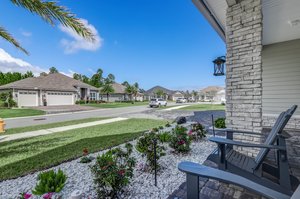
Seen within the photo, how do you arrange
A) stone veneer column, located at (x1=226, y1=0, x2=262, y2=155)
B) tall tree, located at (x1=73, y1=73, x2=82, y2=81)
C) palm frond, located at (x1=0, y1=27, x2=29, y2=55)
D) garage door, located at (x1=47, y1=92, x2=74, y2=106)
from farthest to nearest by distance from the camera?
1. tall tree, located at (x1=73, y1=73, x2=82, y2=81)
2. garage door, located at (x1=47, y1=92, x2=74, y2=106)
3. palm frond, located at (x1=0, y1=27, x2=29, y2=55)
4. stone veneer column, located at (x1=226, y1=0, x2=262, y2=155)

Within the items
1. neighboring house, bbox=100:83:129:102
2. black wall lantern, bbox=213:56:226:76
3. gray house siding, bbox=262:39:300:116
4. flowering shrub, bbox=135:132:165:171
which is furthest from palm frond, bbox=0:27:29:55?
neighboring house, bbox=100:83:129:102

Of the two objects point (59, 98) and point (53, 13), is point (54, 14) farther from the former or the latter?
point (59, 98)

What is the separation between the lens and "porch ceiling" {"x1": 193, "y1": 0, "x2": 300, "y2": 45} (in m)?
3.63

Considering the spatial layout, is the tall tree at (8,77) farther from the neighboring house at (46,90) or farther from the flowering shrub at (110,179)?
the flowering shrub at (110,179)

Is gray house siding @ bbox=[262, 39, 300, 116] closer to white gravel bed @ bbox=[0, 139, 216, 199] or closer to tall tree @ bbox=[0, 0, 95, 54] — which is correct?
white gravel bed @ bbox=[0, 139, 216, 199]

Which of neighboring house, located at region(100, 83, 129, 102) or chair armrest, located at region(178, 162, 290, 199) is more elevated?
neighboring house, located at region(100, 83, 129, 102)

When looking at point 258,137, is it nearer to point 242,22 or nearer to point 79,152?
point 242,22

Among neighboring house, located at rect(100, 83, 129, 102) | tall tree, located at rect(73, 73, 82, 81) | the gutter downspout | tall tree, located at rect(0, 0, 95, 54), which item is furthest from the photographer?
tall tree, located at rect(73, 73, 82, 81)

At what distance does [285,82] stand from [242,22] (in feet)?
14.3

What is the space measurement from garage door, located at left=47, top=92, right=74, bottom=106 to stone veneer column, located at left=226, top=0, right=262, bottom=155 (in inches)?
1145

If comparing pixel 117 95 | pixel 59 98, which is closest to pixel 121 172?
pixel 59 98

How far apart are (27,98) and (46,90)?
8.85 feet

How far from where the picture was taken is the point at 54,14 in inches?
152

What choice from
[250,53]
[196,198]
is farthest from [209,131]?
[196,198]
